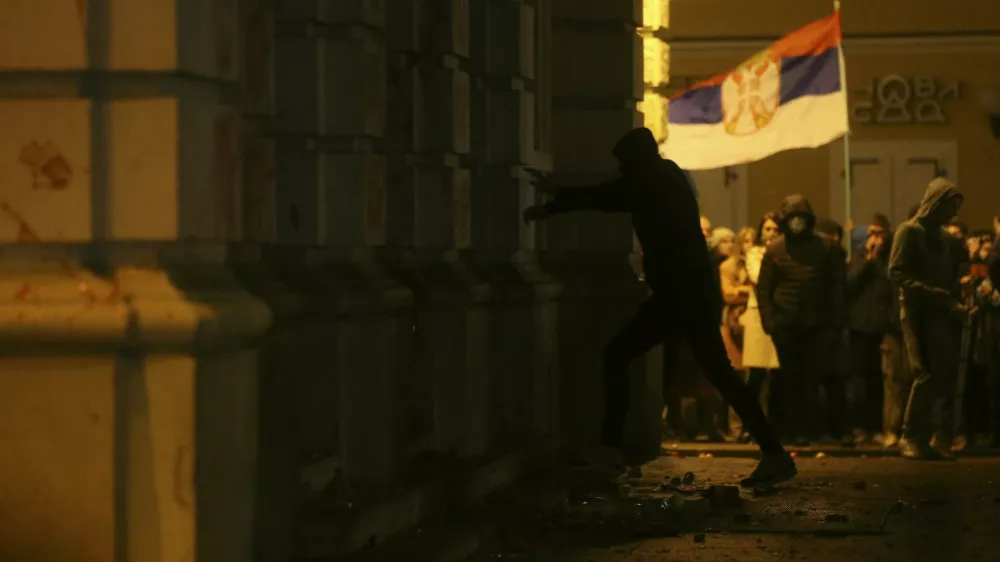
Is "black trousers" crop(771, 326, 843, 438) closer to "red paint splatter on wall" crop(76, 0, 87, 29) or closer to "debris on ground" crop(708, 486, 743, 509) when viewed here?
"debris on ground" crop(708, 486, 743, 509)

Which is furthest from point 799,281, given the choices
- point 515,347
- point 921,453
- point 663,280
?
point 515,347

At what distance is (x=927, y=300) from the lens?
1630 centimetres

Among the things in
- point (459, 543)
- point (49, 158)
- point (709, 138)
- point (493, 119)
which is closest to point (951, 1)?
point (709, 138)

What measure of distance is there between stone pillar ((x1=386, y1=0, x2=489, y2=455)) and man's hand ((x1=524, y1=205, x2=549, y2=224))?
0.77m

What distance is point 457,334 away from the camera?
41.0 ft

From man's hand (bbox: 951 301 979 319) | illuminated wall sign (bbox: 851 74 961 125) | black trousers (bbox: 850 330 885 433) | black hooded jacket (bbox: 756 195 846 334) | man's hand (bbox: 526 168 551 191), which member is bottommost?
Answer: black trousers (bbox: 850 330 885 433)

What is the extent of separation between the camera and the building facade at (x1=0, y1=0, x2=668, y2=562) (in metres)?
7.59

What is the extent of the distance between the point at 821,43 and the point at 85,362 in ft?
46.0

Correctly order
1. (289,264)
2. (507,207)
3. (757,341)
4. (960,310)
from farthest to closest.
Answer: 1. (757,341)
2. (960,310)
3. (507,207)
4. (289,264)

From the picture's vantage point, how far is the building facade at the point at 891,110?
103 feet

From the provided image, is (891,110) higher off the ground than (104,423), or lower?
higher

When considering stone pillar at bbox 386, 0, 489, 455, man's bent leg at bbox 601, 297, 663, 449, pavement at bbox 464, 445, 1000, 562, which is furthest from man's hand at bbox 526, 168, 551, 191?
pavement at bbox 464, 445, 1000, 562

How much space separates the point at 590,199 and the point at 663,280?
2.06ft

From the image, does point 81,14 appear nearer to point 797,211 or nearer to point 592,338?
point 592,338
